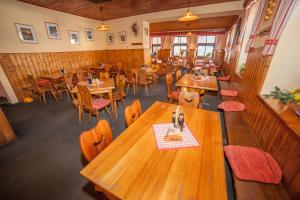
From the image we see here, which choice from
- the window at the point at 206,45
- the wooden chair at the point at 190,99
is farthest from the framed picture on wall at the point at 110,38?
the window at the point at 206,45

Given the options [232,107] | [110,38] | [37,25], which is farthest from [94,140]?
[110,38]

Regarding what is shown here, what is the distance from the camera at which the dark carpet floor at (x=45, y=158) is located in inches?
59.7

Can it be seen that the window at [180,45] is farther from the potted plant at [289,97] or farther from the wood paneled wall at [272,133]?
the potted plant at [289,97]

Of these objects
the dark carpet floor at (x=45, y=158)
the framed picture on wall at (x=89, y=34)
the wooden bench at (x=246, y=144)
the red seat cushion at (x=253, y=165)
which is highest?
the framed picture on wall at (x=89, y=34)

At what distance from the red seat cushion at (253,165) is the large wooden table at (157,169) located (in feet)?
1.16

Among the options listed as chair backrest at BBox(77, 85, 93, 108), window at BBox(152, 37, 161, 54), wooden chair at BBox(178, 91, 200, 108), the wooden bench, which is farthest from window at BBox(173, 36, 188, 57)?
chair backrest at BBox(77, 85, 93, 108)

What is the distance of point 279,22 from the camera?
1583 mm

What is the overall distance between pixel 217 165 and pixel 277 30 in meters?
1.91

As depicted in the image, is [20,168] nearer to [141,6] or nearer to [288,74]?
Answer: [288,74]

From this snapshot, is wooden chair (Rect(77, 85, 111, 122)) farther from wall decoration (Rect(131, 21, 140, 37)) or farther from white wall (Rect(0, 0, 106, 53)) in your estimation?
wall decoration (Rect(131, 21, 140, 37))

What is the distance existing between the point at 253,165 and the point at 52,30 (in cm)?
672

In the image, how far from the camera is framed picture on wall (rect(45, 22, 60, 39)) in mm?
4657

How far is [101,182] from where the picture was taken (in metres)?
0.77

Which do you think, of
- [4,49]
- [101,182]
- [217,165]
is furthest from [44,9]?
[217,165]
